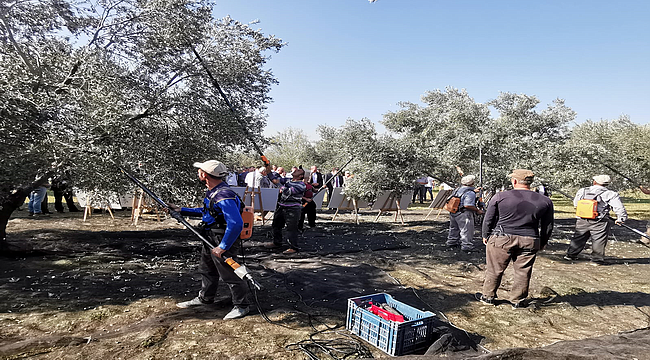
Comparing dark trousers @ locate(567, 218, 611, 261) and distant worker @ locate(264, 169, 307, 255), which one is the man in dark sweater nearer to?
dark trousers @ locate(567, 218, 611, 261)

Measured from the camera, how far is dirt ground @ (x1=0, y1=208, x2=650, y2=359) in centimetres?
415

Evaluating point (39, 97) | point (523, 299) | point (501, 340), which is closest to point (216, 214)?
point (39, 97)

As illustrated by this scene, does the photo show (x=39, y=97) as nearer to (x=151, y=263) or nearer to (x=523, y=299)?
(x=151, y=263)

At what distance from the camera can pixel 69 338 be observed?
4.23m

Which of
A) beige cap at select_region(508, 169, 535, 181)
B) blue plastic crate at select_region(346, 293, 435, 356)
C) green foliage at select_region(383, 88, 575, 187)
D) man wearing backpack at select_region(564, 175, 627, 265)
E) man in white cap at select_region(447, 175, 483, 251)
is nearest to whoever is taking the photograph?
blue plastic crate at select_region(346, 293, 435, 356)

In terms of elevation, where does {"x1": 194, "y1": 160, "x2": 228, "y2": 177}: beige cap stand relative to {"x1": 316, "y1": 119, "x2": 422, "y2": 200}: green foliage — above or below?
below

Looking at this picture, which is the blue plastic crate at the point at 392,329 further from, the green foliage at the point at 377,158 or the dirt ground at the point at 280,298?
the green foliage at the point at 377,158

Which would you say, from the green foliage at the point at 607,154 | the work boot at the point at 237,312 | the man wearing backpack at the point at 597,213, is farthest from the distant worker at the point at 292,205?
the green foliage at the point at 607,154

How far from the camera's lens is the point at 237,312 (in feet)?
16.4

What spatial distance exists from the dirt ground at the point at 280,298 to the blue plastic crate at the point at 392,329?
0.44ft

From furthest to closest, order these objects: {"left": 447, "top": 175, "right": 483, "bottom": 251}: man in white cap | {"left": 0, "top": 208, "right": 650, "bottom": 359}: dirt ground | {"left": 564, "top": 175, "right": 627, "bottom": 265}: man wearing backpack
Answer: {"left": 447, "top": 175, "right": 483, "bottom": 251}: man in white cap, {"left": 564, "top": 175, "right": 627, "bottom": 265}: man wearing backpack, {"left": 0, "top": 208, "right": 650, "bottom": 359}: dirt ground

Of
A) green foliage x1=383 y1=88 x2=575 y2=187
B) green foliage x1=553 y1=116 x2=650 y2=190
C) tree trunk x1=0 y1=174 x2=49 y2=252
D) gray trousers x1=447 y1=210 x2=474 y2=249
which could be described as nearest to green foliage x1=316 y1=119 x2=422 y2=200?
green foliage x1=383 y1=88 x2=575 y2=187

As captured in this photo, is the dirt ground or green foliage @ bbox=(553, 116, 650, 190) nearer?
the dirt ground

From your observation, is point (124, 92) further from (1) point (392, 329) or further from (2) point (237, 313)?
(1) point (392, 329)
